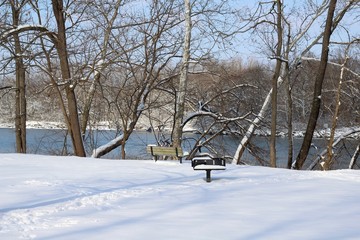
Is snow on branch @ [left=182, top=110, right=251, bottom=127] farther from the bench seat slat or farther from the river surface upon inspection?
the bench seat slat

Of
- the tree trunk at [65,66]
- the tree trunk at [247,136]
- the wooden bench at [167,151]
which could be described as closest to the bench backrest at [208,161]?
the wooden bench at [167,151]

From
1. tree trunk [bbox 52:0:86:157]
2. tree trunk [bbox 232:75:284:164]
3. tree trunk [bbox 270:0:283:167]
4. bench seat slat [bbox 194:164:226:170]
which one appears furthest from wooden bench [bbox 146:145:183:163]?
tree trunk [bbox 232:75:284:164]

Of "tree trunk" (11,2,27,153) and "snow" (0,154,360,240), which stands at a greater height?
"tree trunk" (11,2,27,153)

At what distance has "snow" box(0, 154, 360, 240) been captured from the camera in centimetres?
421

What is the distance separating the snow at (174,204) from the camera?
4215 millimetres

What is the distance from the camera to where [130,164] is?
9.32 metres

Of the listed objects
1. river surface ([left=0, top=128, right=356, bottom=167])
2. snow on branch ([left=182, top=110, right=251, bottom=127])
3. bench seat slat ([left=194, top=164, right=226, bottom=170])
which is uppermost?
snow on branch ([left=182, top=110, right=251, bottom=127])

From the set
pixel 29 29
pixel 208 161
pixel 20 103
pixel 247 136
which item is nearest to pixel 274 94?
pixel 247 136

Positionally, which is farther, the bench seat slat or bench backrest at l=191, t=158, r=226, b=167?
bench backrest at l=191, t=158, r=226, b=167

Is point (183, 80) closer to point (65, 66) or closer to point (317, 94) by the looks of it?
point (65, 66)

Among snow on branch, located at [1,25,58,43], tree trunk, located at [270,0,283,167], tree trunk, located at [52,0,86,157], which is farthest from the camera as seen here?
tree trunk, located at [270,0,283,167]

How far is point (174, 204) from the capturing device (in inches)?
214

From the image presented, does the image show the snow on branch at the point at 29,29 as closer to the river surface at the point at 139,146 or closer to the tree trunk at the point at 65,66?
the tree trunk at the point at 65,66

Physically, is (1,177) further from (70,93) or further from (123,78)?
(123,78)
